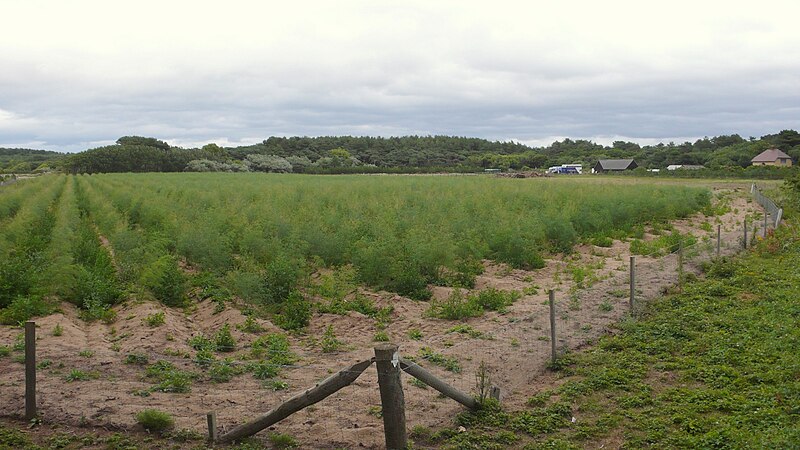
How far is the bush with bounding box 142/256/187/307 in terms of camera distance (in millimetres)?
13766

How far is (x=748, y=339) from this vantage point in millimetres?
10430

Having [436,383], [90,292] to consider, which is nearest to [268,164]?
[90,292]

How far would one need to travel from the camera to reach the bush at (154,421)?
7.39m

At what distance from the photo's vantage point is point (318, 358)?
33.4ft

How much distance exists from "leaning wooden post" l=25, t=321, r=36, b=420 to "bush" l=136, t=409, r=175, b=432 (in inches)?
54.0

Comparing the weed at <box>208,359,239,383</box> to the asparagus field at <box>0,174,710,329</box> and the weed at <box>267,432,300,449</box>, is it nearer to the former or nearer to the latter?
the weed at <box>267,432,300,449</box>

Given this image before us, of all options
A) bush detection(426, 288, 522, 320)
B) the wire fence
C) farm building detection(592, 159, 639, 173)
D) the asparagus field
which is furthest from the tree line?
bush detection(426, 288, 522, 320)

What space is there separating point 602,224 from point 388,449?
1994 cm

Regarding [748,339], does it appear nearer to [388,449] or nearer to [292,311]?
[388,449]

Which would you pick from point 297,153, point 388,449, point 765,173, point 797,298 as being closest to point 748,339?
point 797,298

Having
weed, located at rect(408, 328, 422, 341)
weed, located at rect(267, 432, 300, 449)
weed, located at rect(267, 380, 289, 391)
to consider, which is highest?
weed, located at rect(408, 328, 422, 341)

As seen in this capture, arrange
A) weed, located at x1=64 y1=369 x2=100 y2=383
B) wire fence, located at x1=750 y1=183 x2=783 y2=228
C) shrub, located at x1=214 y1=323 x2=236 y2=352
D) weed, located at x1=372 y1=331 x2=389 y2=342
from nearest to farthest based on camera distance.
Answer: weed, located at x1=64 y1=369 x2=100 y2=383 → shrub, located at x1=214 y1=323 x2=236 y2=352 → weed, located at x1=372 y1=331 x2=389 y2=342 → wire fence, located at x1=750 y1=183 x2=783 y2=228

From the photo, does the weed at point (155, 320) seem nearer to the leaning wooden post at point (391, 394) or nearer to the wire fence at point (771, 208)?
the leaning wooden post at point (391, 394)

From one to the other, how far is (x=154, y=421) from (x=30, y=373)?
1.66 meters
